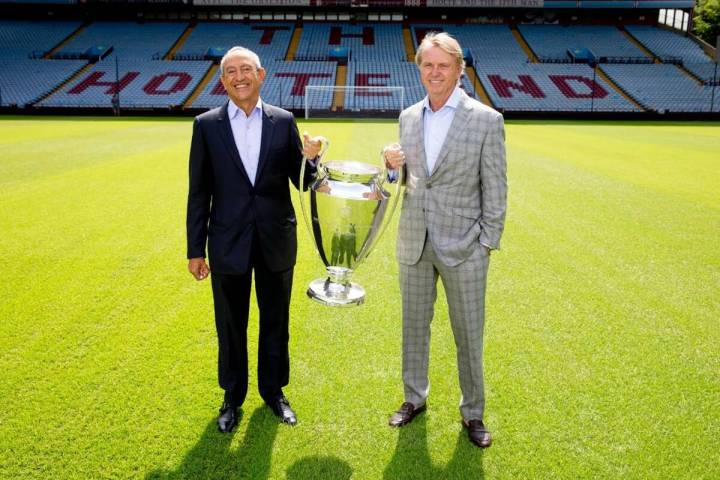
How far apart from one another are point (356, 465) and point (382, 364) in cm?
100

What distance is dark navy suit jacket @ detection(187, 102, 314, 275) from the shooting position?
2.52m

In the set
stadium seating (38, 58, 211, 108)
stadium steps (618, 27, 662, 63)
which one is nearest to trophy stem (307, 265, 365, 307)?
stadium seating (38, 58, 211, 108)

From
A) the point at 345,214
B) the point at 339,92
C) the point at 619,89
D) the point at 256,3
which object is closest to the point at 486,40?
the point at 619,89

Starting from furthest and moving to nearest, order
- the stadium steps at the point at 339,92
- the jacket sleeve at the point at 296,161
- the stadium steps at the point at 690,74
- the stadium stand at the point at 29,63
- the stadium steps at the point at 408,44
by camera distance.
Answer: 1. the stadium steps at the point at 408,44
2. the stadium steps at the point at 690,74
3. the stadium stand at the point at 29,63
4. the stadium steps at the point at 339,92
5. the jacket sleeve at the point at 296,161

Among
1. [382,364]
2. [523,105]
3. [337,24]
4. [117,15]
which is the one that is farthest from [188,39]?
[382,364]

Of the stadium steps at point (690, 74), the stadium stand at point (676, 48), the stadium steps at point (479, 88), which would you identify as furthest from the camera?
the stadium stand at point (676, 48)

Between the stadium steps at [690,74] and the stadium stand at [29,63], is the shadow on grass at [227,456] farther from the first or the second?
the stadium steps at [690,74]

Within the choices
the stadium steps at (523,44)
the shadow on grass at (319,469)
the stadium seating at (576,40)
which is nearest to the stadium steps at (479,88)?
the stadium steps at (523,44)

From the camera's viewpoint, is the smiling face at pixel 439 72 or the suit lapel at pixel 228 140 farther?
the suit lapel at pixel 228 140

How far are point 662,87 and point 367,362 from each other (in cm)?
3364

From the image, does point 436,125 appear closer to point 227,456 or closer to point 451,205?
point 451,205

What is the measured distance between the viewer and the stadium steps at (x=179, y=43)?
35.8 m

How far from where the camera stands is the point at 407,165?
2527mm

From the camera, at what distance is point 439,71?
227cm
